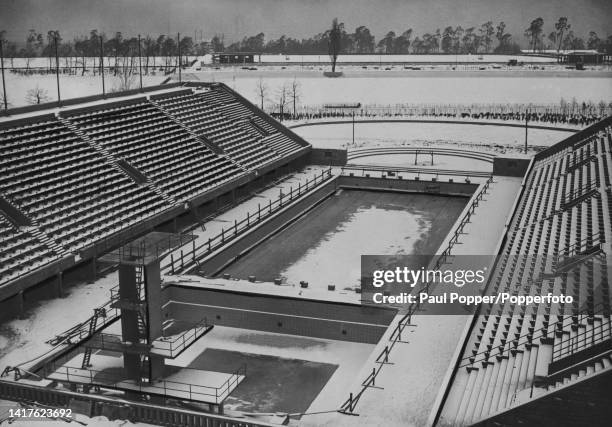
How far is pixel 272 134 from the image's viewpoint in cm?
4009

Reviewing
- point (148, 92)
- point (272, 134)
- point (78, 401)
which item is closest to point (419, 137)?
point (272, 134)

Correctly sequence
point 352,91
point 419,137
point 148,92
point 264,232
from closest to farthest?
1. point 264,232
2. point 148,92
3. point 419,137
4. point 352,91

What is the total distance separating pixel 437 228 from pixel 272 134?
13205 millimetres

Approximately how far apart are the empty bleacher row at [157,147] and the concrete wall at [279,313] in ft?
25.4

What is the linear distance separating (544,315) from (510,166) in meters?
21.1

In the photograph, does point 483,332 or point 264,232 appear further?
point 264,232

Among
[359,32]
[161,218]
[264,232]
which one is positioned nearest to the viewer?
[161,218]

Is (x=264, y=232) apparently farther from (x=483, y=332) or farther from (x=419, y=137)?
(x=419, y=137)

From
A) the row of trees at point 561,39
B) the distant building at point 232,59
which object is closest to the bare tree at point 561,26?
the row of trees at point 561,39

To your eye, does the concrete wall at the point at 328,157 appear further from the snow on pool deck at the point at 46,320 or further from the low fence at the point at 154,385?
the low fence at the point at 154,385

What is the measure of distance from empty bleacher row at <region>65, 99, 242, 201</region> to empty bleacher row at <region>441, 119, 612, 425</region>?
12023 mm

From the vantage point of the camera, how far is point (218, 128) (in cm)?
3681

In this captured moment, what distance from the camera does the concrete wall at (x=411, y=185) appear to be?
35812 millimetres

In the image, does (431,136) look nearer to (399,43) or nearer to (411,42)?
(399,43)
